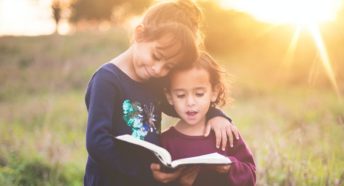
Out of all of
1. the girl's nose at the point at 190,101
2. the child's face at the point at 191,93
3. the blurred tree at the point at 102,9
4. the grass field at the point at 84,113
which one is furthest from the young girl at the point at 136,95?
the blurred tree at the point at 102,9

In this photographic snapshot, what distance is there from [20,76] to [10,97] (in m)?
2.54

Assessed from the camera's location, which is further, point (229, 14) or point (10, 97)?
point (229, 14)

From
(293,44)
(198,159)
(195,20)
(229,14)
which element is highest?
(229,14)

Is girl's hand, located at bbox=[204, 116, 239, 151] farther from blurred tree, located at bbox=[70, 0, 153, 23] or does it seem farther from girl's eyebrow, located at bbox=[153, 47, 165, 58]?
blurred tree, located at bbox=[70, 0, 153, 23]

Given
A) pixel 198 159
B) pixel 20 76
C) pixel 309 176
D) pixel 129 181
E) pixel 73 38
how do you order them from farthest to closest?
pixel 73 38 < pixel 20 76 < pixel 309 176 < pixel 129 181 < pixel 198 159

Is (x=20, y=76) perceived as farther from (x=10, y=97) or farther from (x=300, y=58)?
(x=300, y=58)

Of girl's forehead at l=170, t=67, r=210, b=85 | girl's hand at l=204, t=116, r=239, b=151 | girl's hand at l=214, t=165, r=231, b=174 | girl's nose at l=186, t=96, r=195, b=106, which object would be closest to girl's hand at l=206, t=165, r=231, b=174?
girl's hand at l=214, t=165, r=231, b=174

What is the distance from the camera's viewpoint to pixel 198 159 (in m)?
2.87

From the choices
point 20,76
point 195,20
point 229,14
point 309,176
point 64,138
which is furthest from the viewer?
point 229,14

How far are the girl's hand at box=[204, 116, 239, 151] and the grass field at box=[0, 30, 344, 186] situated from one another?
0.77 m

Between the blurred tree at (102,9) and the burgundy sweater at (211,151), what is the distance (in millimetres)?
41285

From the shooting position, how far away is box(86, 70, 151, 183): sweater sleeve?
3.11 meters

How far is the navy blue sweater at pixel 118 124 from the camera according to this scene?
312 centimetres

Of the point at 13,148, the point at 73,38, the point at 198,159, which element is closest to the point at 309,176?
the point at 198,159
